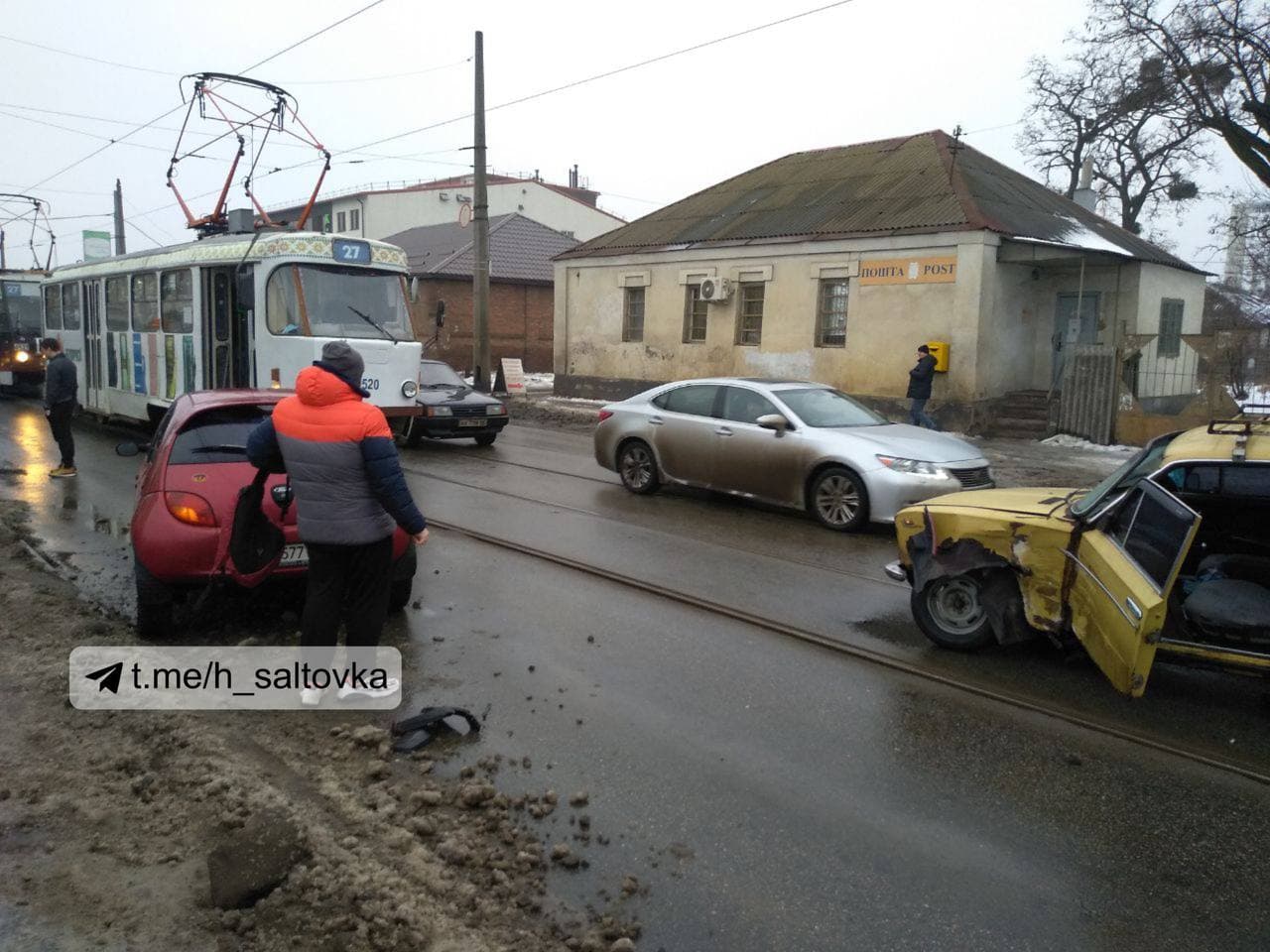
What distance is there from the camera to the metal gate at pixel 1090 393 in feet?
57.8

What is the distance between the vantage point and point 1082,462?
52.4 feet

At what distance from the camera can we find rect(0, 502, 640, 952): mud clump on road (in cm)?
317

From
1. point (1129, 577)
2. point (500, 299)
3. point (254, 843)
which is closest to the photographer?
point (254, 843)

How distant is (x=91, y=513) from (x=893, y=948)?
9.51 meters

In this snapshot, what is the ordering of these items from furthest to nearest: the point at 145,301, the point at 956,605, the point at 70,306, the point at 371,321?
the point at 70,306 → the point at 145,301 → the point at 371,321 → the point at 956,605

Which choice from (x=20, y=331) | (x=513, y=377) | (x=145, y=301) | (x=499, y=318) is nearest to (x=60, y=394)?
(x=145, y=301)

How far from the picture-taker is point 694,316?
24.6 m

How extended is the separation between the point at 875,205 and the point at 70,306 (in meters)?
16.6

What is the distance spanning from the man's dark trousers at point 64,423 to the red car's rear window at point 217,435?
6.99m

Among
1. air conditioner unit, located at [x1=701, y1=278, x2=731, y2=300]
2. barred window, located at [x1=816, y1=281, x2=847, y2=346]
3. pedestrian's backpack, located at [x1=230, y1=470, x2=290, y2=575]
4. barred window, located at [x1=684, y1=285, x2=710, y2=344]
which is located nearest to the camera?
pedestrian's backpack, located at [x1=230, y1=470, x2=290, y2=575]

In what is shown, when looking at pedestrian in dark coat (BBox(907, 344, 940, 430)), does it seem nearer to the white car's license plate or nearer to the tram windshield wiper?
the tram windshield wiper

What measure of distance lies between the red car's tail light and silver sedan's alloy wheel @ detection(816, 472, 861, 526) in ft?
19.7

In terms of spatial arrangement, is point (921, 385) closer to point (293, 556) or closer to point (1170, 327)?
point (1170, 327)

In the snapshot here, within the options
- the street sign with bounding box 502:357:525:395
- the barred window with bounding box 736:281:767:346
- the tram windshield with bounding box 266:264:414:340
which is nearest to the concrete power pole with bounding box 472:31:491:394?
the street sign with bounding box 502:357:525:395
